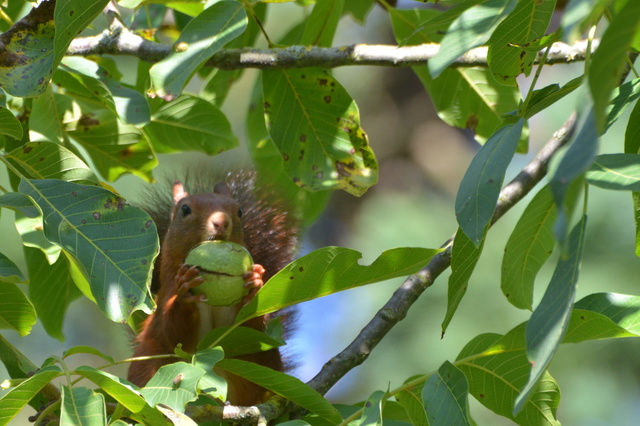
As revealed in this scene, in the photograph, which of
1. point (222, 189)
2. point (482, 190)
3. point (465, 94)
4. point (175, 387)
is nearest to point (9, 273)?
point (175, 387)

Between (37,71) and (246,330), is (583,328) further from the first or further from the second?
(37,71)

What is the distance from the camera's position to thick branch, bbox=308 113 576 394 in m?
1.86

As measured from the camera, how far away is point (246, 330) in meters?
1.77

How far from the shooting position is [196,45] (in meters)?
1.57

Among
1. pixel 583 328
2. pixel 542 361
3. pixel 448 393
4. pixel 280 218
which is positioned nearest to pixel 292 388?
pixel 448 393

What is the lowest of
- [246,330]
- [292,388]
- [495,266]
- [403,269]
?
[292,388]

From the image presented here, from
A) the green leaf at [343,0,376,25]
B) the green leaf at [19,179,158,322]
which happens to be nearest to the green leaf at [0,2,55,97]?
the green leaf at [19,179,158,322]

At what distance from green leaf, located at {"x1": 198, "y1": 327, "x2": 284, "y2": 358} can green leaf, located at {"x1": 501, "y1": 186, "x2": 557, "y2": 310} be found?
0.53m

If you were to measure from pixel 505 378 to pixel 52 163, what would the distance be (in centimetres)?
109

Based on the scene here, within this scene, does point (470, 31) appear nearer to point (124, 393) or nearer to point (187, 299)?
point (124, 393)

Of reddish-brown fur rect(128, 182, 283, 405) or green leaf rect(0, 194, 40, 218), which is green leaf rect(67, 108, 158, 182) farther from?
green leaf rect(0, 194, 40, 218)

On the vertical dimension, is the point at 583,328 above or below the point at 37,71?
below

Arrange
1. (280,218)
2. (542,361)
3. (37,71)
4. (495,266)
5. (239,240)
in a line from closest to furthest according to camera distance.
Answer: (542,361)
(37,71)
(239,240)
(280,218)
(495,266)

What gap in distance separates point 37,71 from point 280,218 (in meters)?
1.30
